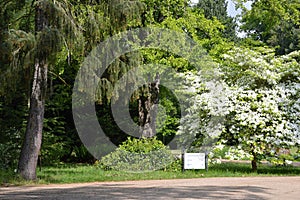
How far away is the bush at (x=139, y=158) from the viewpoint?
16578 mm

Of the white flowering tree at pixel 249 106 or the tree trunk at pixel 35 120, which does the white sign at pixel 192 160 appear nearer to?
the white flowering tree at pixel 249 106

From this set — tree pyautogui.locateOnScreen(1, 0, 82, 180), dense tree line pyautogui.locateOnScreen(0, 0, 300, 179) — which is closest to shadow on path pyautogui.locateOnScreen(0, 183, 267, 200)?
tree pyautogui.locateOnScreen(1, 0, 82, 180)

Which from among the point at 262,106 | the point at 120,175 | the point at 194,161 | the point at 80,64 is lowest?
the point at 120,175

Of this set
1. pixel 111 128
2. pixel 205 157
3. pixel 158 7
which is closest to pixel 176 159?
pixel 205 157

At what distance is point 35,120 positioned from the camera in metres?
13.4

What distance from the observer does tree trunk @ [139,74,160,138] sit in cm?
2083

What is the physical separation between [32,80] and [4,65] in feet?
4.36

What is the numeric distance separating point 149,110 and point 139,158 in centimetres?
498

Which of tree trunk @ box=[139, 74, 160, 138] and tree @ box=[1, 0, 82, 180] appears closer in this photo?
tree @ box=[1, 0, 82, 180]

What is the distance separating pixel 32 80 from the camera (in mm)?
14500

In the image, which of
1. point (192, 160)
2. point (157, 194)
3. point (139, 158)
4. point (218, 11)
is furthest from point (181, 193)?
point (218, 11)

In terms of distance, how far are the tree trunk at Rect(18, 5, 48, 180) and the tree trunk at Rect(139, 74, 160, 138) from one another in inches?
300

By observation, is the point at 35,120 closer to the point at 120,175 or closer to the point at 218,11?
the point at 120,175

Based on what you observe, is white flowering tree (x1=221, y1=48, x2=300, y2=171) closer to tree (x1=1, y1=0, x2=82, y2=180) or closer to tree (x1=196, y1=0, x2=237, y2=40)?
tree (x1=1, y1=0, x2=82, y2=180)
